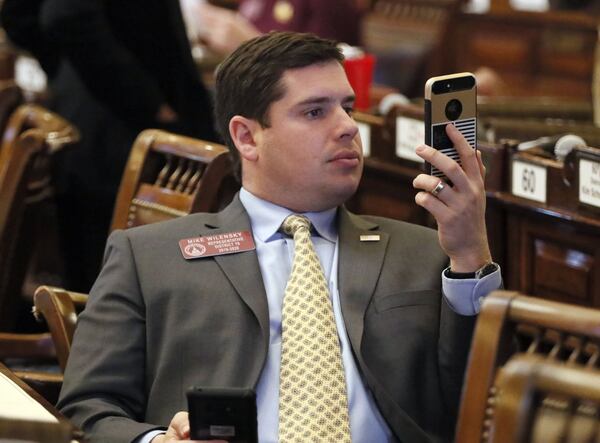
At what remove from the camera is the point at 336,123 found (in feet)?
7.20

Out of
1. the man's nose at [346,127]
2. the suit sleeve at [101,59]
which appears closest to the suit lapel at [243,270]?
the man's nose at [346,127]

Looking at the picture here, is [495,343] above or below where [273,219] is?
above

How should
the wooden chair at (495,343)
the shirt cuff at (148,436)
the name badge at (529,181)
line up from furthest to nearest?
the name badge at (529,181), the shirt cuff at (148,436), the wooden chair at (495,343)

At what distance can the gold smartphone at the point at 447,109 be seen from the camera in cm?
188

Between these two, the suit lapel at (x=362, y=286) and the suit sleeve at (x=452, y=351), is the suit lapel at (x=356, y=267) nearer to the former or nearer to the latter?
the suit lapel at (x=362, y=286)

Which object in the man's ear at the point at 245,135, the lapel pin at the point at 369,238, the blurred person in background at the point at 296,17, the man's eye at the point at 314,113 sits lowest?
the blurred person in background at the point at 296,17

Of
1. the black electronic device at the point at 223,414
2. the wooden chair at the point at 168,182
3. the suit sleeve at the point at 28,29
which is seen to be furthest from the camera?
the suit sleeve at the point at 28,29

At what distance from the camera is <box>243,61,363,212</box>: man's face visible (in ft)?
7.16

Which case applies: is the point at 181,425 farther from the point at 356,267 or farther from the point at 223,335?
the point at 356,267

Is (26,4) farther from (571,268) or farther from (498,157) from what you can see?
(571,268)

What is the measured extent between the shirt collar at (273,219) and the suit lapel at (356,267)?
0.07ft

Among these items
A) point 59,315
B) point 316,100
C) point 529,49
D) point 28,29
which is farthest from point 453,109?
point 529,49

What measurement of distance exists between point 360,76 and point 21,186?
1087 mm

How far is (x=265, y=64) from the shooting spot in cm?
224
